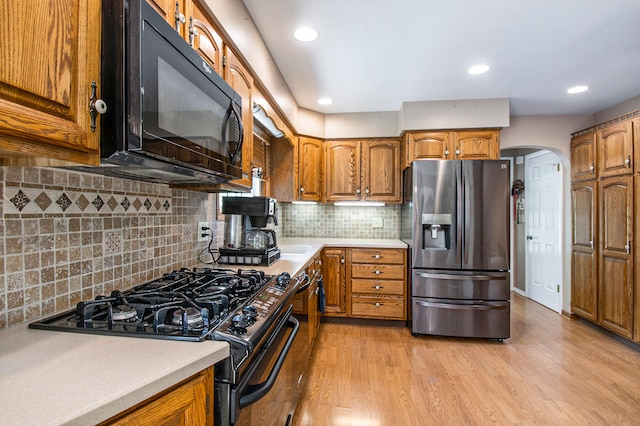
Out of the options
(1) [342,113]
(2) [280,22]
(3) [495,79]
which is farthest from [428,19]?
(1) [342,113]

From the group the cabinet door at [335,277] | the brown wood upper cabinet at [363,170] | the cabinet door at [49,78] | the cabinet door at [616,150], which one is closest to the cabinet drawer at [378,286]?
the cabinet door at [335,277]

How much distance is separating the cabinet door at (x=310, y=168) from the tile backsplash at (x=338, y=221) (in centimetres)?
33

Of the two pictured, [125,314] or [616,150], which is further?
[616,150]

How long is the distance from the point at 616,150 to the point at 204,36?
3569mm

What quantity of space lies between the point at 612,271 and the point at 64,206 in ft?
13.3

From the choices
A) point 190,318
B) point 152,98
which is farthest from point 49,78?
point 190,318

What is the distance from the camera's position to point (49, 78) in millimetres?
620

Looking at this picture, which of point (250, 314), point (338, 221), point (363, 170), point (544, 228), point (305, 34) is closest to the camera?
point (250, 314)

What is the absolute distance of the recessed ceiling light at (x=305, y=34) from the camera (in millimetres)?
1957

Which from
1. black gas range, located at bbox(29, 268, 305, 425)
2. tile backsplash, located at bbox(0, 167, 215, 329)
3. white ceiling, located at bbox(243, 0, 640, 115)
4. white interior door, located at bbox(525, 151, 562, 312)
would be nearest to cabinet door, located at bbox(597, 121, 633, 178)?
white ceiling, located at bbox(243, 0, 640, 115)

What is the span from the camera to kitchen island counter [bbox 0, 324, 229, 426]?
512mm

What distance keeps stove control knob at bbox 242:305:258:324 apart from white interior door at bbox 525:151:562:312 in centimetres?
399

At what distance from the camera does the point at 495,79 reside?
105 inches

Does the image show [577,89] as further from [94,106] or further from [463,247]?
[94,106]
